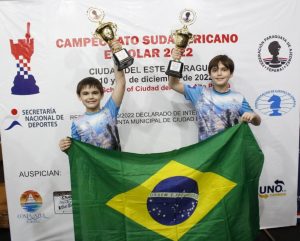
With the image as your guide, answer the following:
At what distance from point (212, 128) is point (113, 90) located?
0.83m

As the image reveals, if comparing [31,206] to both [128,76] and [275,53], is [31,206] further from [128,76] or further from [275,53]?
[275,53]

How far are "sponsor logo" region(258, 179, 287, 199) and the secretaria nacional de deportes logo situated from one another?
39.6 inches

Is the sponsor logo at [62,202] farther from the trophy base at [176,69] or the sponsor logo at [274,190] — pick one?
the sponsor logo at [274,190]

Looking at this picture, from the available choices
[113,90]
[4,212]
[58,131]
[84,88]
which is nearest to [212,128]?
[113,90]

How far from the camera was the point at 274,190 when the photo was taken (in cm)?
299

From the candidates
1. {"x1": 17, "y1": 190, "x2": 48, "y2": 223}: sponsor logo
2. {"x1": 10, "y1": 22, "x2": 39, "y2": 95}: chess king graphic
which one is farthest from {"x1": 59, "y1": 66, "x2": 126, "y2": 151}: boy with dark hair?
{"x1": 17, "y1": 190, "x2": 48, "y2": 223}: sponsor logo

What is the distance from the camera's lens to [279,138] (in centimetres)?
289

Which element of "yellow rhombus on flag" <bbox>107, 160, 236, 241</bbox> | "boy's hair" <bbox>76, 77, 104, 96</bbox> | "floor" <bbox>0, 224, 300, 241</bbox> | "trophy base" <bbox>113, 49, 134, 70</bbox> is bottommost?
"floor" <bbox>0, 224, 300, 241</bbox>

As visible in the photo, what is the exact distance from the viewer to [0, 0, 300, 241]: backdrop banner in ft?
8.65

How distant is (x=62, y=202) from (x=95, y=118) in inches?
35.8

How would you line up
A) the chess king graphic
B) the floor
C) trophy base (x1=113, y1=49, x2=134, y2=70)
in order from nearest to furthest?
trophy base (x1=113, y1=49, x2=134, y2=70), the chess king graphic, the floor

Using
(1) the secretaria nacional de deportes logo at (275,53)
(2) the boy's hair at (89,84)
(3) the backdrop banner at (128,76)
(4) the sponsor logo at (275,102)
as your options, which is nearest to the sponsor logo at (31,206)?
(3) the backdrop banner at (128,76)

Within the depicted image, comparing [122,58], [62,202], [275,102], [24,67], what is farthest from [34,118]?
[275,102]

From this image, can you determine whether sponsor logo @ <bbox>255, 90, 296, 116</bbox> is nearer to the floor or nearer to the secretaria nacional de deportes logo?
the secretaria nacional de deportes logo
